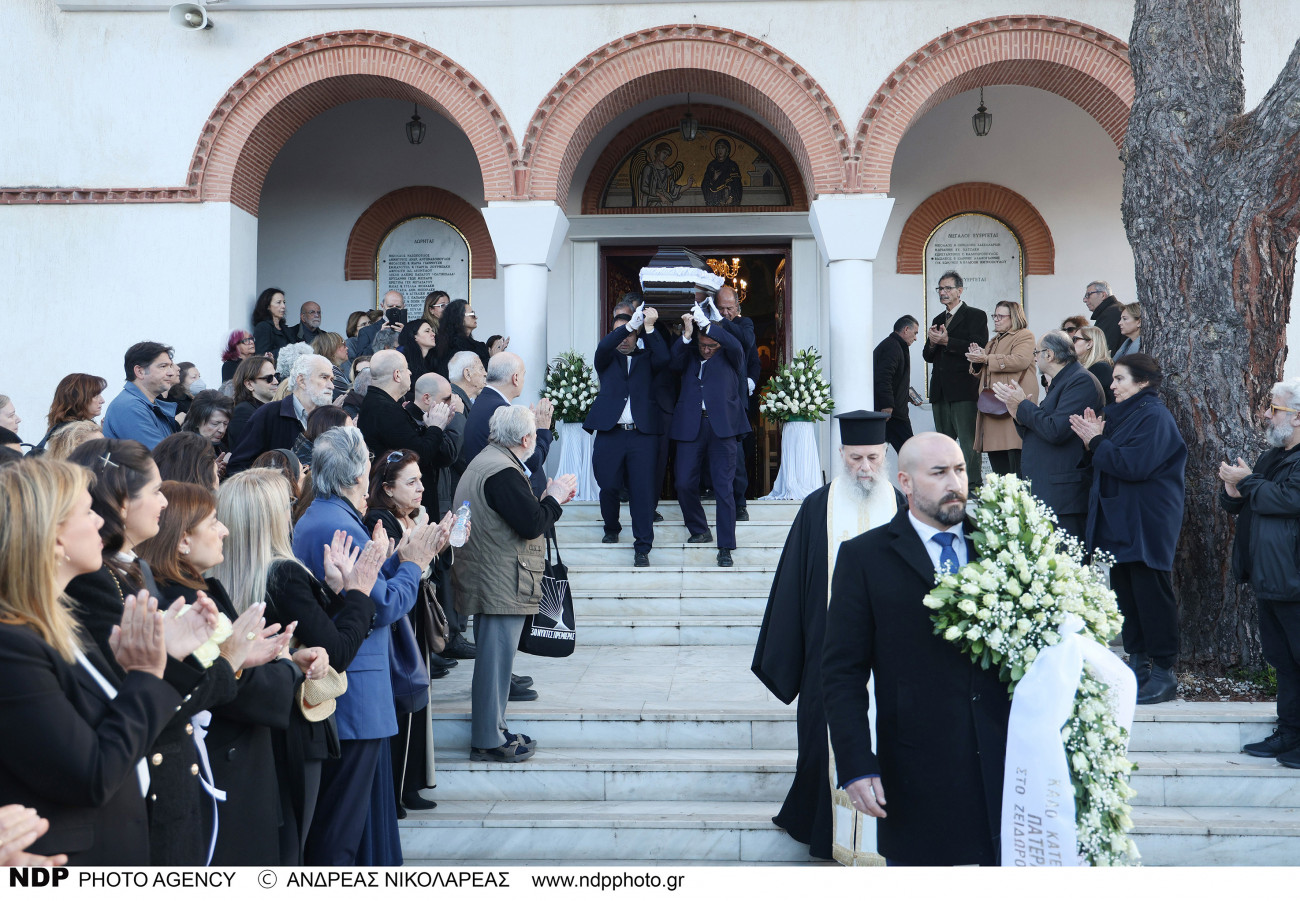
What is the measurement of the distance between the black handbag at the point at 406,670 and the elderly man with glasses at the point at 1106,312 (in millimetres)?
6763

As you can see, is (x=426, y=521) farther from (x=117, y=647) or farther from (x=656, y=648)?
(x=656, y=648)

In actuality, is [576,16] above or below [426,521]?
above

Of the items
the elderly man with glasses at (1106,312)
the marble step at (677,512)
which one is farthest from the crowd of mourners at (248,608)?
the elderly man with glasses at (1106,312)

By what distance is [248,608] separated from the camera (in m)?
3.09

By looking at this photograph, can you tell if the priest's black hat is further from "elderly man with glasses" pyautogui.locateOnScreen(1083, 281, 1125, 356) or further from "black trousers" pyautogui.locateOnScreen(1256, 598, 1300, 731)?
"elderly man with glasses" pyautogui.locateOnScreen(1083, 281, 1125, 356)

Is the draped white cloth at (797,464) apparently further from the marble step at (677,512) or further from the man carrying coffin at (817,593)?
the man carrying coffin at (817,593)

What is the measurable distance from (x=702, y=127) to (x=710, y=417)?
16.1 ft

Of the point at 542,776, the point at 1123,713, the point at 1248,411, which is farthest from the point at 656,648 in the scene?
the point at 1123,713

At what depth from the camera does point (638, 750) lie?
548cm

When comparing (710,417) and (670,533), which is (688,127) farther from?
(670,533)

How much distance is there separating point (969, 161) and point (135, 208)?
843cm

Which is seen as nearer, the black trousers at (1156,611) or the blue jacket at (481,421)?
the black trousers at (1156,611)

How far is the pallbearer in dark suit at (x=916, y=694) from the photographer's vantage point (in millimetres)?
3057
